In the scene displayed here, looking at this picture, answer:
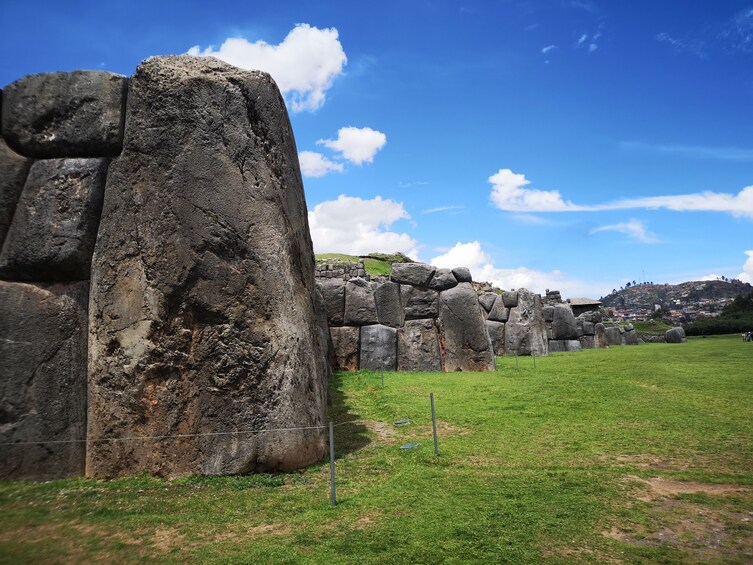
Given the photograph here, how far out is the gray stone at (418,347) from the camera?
18.7 metres

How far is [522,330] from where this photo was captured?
84.4ft

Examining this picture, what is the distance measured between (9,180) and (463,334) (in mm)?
14689

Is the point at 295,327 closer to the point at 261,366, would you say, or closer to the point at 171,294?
the point at 261,366

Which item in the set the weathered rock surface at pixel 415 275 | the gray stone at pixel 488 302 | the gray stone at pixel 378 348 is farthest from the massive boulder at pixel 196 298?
the gray stone at pixel 488 302

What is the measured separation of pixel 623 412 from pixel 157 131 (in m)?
9.88

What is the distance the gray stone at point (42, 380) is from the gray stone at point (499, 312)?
21997mm

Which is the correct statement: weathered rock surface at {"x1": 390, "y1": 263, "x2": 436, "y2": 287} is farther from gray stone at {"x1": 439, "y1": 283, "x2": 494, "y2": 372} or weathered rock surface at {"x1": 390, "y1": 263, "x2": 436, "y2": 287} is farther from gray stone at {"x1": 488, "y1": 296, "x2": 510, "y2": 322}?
gray stone at {"x1": 488, "y1": 296, "x2": 510, "y2": 322}

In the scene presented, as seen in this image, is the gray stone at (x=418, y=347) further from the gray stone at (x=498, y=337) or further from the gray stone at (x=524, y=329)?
the gray stone at (x=524, y=329)

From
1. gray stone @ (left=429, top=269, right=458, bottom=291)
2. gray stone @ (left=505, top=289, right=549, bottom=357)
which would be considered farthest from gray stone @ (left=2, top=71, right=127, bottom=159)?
A: gray stone @ (left=505, top=289, right=549, bottom=357)

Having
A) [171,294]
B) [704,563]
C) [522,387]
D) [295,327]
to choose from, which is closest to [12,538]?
[171,294]

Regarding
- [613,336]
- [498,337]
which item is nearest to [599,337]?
[613,336]

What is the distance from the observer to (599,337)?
3650 centimetres

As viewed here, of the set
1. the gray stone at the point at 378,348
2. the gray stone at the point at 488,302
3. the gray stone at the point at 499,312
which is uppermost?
the gray stone at the point at 488,302

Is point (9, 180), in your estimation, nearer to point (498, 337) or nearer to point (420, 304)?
point (420, 304)
